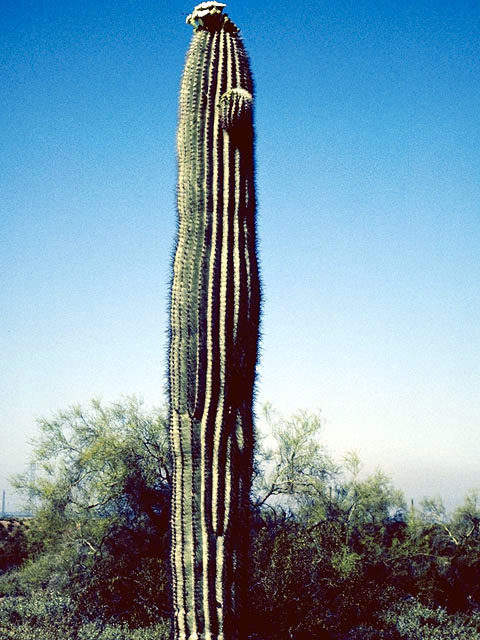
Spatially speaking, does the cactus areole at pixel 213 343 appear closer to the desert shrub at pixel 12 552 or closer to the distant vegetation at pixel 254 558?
the distant vegetation at pixel 254 558

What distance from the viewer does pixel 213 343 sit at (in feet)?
14.9

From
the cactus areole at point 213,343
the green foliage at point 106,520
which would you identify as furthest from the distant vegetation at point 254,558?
the cactus areole at point 213,343

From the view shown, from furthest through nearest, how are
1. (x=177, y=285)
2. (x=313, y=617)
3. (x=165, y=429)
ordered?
(x=165, y=429), (x=313, y=617), (x=177, y=285)

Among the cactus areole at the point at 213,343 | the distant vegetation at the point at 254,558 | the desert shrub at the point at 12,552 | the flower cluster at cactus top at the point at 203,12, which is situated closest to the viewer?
the cactus areole at the point at 213,343

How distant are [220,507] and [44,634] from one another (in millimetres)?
6205

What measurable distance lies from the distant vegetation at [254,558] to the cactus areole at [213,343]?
549 centimetres

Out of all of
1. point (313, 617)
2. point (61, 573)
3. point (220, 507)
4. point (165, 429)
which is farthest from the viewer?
point (165, 429)

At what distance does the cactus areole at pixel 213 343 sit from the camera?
4242 millimetres

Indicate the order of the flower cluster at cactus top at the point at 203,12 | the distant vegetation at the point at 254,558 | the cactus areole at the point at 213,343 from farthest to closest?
the distant vegetation at the point at 254,558, the flower cluster at cactus top at the point at 203,12, the cactus areole at the point at 213,343

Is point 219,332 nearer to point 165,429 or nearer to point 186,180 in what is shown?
point 186,180

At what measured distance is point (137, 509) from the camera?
37.6ft

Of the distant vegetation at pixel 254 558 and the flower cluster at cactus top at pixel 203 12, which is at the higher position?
the flower cluster at cactus top at pixel 203 12

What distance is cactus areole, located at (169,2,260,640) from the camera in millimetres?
4242

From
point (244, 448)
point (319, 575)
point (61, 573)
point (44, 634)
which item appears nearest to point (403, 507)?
point (319, 575)
